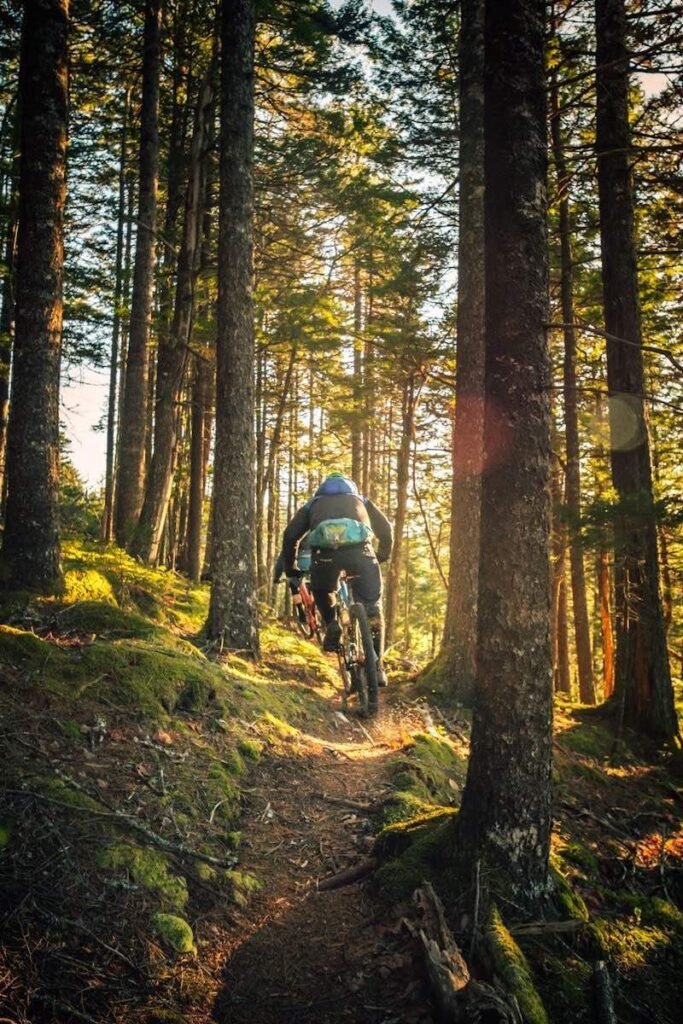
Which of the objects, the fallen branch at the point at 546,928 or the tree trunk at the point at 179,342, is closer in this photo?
the fallen branch at the point at 546,928

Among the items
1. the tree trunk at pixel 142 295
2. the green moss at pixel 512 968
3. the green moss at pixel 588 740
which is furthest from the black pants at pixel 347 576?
the tree trunk at pixel 142 295

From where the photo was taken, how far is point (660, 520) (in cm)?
720

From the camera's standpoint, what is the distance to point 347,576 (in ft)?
24.6

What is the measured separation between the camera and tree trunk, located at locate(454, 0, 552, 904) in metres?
3.30

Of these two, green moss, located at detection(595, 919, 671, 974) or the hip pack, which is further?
the hip pack

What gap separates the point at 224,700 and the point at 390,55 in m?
11.7

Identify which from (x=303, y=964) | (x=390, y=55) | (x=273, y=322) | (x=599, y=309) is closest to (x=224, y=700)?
(x=303, y=964)


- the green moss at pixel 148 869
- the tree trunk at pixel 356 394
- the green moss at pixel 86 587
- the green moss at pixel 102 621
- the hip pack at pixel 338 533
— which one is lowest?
the green moss at pixel 148 869

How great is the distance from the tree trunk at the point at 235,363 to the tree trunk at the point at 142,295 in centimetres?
523

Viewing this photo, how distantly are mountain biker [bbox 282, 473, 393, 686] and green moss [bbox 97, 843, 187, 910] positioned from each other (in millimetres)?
4285

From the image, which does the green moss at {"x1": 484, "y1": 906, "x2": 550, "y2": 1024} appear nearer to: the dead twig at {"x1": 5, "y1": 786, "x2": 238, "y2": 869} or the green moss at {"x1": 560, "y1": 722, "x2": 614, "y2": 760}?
the dead twig at {"x1": 5, "y1": 786, "x2": 238, "y2": 869}

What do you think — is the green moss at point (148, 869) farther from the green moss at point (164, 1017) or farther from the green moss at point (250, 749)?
the green moss at point (250, 749)

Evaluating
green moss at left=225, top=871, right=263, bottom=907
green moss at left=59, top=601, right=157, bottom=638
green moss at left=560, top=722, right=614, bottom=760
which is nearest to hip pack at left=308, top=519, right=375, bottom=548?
green moss at left=59, top=601, right=157, bottom=638

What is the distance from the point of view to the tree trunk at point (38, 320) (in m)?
6.59
